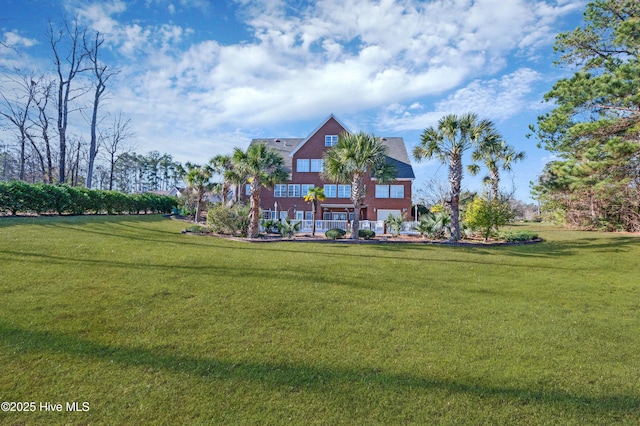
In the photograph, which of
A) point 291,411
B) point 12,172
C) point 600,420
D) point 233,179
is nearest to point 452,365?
point 600,420

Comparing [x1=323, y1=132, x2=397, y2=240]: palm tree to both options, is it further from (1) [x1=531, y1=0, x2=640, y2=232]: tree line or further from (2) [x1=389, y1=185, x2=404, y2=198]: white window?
(2) [x1=389, y1=185, x2=404, y2=198]: white window

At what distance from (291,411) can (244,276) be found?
16.0ft

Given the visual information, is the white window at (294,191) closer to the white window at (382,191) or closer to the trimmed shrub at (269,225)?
the white window at (382,191)

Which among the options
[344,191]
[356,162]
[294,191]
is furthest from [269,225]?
[344,191]

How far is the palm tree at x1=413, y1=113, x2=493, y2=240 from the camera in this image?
1592cm

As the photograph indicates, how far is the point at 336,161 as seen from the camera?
17281mm

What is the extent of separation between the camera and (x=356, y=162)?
16656mm

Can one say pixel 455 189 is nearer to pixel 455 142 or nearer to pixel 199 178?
pixel 455 142

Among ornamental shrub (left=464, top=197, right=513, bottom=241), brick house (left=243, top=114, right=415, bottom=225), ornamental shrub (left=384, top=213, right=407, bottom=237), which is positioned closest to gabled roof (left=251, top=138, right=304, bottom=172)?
brick house (left=243, top=114, right=415, bottom=225)

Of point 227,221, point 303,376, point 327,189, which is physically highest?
point 327,189

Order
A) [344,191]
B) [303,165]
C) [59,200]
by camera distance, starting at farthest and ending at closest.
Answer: [303,165], [344,191], [59,200]

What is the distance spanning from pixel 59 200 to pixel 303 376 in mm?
20916

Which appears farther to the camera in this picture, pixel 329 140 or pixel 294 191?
pixel 294 191

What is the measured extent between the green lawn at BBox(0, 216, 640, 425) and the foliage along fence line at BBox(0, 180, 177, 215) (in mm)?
9202
